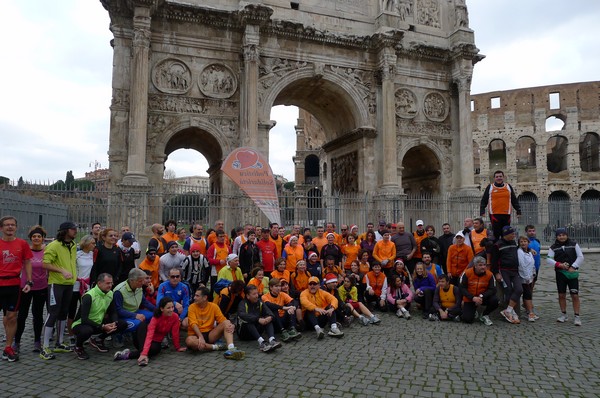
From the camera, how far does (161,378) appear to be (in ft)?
15.4

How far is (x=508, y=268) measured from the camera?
749 cm

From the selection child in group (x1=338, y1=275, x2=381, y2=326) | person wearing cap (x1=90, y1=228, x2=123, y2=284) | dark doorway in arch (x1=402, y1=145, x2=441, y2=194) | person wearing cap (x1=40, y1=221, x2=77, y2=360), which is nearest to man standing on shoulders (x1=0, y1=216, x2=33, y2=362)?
person wearing cap (x1=40, y1=221, x2=77, y2=360)

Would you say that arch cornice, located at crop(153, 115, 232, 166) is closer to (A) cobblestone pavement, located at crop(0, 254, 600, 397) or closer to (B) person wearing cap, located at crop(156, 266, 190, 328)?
(A) cobblestone pavement, located at crop(0, 254, 600, 397)

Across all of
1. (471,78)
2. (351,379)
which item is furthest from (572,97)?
(351,379)

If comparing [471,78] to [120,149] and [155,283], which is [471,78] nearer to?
[120,149]

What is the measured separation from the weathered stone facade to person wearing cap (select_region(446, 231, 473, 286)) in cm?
3532

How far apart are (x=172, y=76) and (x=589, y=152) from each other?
41.0 meters

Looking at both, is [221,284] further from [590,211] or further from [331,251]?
[590,211]

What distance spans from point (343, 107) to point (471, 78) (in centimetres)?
602

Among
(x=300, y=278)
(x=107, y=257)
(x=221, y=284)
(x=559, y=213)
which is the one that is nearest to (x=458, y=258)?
(x=300, y=278)

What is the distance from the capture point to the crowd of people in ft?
18.0

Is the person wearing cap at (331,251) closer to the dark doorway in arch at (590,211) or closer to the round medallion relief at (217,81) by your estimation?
the round medallion relief at (217,81)

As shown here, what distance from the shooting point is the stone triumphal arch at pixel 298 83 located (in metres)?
15.0

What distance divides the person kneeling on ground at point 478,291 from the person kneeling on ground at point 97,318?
5.47m
